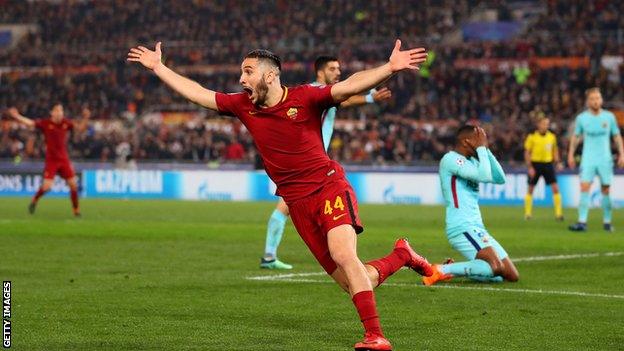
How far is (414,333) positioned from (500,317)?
1194mm

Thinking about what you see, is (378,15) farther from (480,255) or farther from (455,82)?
(480,255)

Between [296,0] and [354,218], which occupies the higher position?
[296,0]

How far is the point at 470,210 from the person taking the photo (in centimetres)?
1303

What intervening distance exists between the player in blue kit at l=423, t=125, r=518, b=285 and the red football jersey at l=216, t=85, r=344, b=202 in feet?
14.2

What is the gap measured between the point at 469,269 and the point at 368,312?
478 centimetres

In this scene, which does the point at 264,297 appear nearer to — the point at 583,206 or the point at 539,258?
the point at 539,258

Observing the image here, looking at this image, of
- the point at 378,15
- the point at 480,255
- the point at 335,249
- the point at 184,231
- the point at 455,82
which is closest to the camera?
the point at 335,249

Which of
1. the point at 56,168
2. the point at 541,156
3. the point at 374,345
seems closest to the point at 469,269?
the point at 374,345

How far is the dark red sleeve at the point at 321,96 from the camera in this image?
8281 millimetres

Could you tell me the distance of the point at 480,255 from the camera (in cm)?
1289

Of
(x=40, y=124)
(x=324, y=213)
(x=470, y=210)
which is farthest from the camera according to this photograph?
(x=40, y=124)

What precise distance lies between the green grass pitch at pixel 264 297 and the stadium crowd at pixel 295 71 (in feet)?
68.2

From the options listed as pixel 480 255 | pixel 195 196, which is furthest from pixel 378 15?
pixel 480 255

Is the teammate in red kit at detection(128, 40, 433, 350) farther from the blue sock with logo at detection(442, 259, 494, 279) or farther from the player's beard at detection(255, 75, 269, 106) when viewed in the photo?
the blue sock with logo at detection(442, 259, 494, 279)
